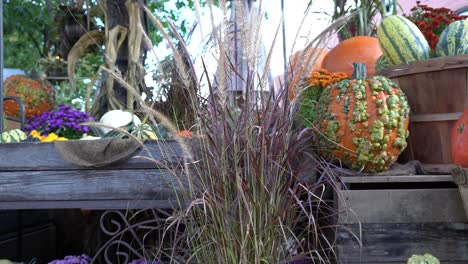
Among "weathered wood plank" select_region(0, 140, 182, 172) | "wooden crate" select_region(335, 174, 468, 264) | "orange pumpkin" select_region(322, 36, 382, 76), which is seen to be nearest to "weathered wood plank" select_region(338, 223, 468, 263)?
"wooden crate" select_region(335, 174, 468, 264)

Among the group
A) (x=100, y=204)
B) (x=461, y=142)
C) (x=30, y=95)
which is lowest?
(x=100, y=204)

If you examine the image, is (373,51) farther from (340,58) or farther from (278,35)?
(278,35)

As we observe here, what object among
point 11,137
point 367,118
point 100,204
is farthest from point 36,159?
point 367,118

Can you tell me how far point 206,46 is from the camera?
172 centimetres

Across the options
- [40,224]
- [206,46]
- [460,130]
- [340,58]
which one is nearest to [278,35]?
[206,46]

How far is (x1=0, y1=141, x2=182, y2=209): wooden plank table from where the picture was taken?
2035 mm

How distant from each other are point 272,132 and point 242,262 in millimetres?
406

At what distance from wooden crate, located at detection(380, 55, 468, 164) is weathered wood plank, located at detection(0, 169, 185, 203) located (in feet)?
3.29

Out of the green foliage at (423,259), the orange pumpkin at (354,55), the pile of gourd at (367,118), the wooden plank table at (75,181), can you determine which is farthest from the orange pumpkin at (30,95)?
the green foliage at (423,259)

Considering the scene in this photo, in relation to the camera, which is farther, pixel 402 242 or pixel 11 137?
pixel 11 137

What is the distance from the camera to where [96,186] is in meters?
2.05

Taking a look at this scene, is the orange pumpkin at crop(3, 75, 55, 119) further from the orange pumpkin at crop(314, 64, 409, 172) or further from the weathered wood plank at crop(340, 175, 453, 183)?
the weathered wood plank at crop(340, 175, 453, 183)

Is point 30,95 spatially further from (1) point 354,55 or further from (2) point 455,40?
(2) point 455,40

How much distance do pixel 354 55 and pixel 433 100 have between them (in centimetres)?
95
